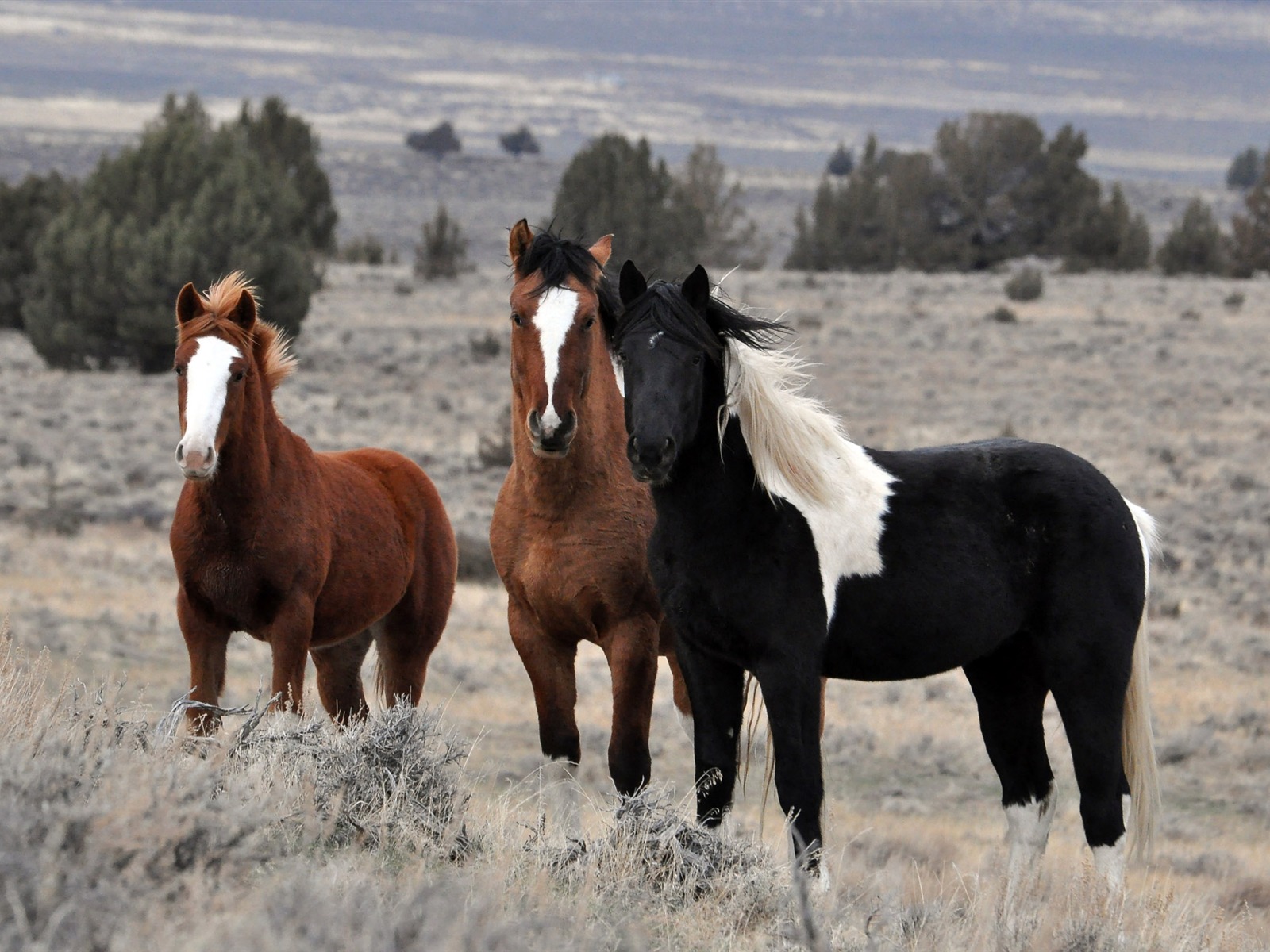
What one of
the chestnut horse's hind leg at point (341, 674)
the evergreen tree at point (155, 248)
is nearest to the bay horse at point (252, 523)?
the chestnut horse's hind leg at point (341, 674)

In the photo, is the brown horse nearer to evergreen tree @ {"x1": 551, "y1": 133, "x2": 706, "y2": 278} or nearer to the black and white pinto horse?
the black and white pinto horse

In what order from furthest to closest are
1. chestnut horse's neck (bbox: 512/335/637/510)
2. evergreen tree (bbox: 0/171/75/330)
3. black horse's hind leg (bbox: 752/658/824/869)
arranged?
evergreen tree (bbox: 0/171/75/330)
chestnut horse's neck (bbox: 512/335/637/510)
black horse's hind leg (bbox: 752/658/824/869)

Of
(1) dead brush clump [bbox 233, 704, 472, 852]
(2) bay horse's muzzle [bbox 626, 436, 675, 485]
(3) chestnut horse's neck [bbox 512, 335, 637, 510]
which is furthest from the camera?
(3) chestnut horse's neck [bbox 512, 335, 637, 510]

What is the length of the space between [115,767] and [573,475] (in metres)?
2.27

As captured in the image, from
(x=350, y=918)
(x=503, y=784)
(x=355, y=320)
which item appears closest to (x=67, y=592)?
(x=503, y=784)

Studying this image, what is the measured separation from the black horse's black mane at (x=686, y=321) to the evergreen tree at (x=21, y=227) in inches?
1148

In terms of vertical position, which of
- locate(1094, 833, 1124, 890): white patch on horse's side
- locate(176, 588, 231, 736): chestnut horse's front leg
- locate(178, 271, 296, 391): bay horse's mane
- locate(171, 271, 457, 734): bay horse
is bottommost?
locate(1094, 833, 1124, 890): white patch on horse's side

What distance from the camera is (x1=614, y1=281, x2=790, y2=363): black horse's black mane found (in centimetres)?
472

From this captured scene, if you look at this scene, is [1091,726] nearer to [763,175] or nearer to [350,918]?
[350,918]

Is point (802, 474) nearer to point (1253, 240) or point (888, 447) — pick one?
point (888, 447)

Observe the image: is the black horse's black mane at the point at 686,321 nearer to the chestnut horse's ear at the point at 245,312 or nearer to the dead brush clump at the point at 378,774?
the dead brush clump at the point at 378,774

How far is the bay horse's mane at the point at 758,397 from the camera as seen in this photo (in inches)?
188

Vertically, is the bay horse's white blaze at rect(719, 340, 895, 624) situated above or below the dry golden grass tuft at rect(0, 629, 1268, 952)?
above

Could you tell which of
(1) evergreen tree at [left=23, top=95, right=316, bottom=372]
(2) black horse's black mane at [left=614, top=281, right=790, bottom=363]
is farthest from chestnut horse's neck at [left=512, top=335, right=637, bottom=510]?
(1) evergreen tree at [left=23, top=95, right=316, bottom=372]
